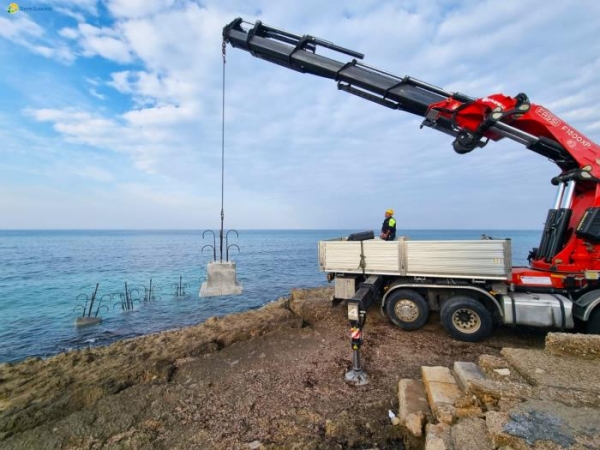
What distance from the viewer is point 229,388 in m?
5.22

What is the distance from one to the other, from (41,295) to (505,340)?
88.6ft

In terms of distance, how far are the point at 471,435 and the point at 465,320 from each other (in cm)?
450

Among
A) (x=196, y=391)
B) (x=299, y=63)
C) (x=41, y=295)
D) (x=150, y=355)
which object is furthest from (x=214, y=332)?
(x=41, y=295)

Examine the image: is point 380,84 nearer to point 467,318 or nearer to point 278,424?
point 467,318

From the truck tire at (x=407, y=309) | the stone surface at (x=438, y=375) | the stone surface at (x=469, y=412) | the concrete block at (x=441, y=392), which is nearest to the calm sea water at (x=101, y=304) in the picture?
the truck tire at (x=407, y=309)

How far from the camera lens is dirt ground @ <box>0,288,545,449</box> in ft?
13.1

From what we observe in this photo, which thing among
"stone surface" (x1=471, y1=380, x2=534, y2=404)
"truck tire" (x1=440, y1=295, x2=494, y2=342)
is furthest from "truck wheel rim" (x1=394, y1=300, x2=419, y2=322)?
"stone surface" (x1=471, y1=380, x2=534, y2=404)

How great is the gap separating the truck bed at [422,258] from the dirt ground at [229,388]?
1662mm

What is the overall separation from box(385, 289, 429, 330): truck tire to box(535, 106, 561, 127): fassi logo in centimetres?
515

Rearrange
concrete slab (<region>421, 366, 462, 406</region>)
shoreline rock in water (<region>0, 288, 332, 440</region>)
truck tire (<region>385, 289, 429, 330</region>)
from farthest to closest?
truck tire (<region>385, 289, 429, 330</region>)
shoreline rock in water (<region>0, 288, 332, 440</region>)
concrete slab (<region>421, 366, 462, 406</region>)

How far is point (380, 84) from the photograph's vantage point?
814 centimetres

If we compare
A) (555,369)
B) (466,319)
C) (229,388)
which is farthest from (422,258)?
(229,388)

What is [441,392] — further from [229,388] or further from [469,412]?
[229,388]

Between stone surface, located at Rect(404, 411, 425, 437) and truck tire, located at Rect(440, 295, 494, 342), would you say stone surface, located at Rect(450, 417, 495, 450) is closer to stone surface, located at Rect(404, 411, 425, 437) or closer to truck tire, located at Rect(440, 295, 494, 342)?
stone surface, located at Rect(404, 411, 425, 437)
